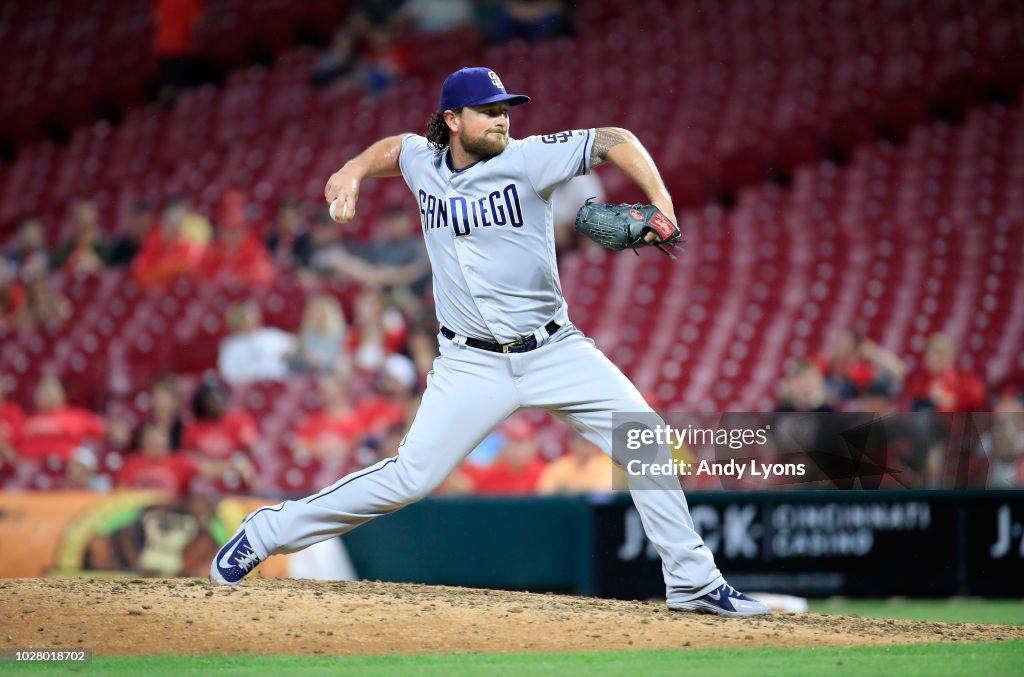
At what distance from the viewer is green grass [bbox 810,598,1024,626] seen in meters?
6.59

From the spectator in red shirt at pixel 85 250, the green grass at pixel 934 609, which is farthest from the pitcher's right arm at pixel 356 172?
the spectator in red shirt at pixel 85 250

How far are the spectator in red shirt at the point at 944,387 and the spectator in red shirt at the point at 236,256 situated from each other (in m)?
4.93

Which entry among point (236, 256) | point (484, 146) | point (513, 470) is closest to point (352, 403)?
point (513, 470)

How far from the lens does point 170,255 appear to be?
1125cm

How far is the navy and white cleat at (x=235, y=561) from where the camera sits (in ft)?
15.8

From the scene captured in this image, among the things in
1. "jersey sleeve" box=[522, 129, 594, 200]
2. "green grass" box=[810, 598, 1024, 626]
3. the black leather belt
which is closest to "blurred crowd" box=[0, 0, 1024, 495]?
"green grass" box=[810, 598, 1024, 626]

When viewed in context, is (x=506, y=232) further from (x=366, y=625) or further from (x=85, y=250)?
(x=85, y=250)

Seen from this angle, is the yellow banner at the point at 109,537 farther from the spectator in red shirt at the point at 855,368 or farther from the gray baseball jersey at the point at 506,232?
the spectator in red shirt at the point at 855,368

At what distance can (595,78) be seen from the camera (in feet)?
43.9

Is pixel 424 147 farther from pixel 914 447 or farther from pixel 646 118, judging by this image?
pixel 646 118

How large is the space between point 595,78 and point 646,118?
104 centimetres

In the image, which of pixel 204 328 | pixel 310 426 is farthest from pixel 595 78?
pixel 310 426

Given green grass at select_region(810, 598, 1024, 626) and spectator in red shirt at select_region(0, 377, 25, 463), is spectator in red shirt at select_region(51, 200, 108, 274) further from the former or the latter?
green grass at select_region(810, 598, 1024, 626)

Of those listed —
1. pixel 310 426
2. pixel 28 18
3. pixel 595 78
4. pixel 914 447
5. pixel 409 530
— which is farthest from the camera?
pixel 28 18
